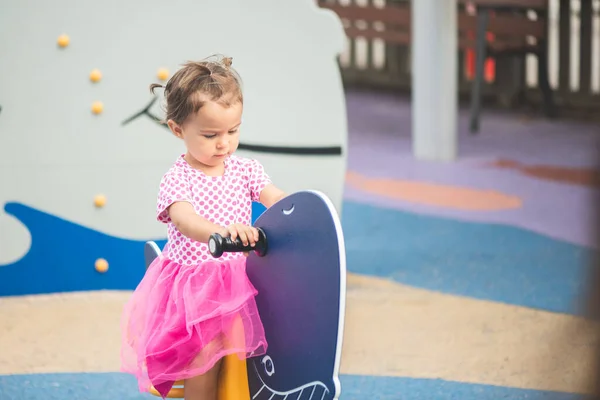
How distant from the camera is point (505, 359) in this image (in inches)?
140

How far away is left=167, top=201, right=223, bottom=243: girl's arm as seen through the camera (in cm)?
230

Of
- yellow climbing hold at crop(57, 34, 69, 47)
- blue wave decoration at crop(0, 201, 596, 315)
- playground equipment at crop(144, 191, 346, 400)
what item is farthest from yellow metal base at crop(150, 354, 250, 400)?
yellow climbing hold at crop(57, 34, 69, 47)

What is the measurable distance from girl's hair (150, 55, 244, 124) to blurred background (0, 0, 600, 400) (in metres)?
0.86

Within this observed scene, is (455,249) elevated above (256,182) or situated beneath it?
situated beneath

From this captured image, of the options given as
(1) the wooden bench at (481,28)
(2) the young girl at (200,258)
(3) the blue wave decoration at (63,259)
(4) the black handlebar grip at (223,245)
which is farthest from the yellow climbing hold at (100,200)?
(1) the wooden bench at (481,28)

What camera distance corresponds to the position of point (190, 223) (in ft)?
7.61

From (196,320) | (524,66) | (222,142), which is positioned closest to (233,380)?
(196,320)

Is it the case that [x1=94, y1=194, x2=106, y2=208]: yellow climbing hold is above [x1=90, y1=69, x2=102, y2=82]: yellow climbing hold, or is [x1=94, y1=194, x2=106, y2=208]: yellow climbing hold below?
below

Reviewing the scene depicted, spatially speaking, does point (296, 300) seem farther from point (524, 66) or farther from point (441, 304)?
point (524, 66)

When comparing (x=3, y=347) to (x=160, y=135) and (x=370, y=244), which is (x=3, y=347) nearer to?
(x=160, y=135)

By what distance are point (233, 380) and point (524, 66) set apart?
8.49 m

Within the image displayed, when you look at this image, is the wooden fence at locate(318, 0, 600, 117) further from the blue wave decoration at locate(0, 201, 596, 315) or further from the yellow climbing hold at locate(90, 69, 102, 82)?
the yellow climbing hold at locate(90, 69, 102, 82)

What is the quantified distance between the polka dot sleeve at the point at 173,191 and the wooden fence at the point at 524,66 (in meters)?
7.93

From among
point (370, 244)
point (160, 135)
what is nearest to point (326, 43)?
point (160, 135)
